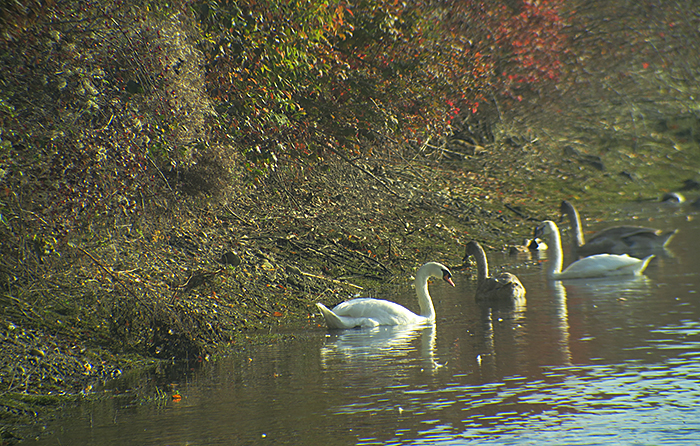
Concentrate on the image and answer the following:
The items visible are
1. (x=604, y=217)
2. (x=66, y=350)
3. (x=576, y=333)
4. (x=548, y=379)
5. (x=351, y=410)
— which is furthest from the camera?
(x=604, y=217)

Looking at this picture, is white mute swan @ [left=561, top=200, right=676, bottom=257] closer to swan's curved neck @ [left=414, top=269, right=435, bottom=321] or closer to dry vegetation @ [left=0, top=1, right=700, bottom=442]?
dry vegetation @ [left=0, top=1, right=700, bottom=442]

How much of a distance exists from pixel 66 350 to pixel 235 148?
187 inches

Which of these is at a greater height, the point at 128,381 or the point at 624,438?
the point at 128,381

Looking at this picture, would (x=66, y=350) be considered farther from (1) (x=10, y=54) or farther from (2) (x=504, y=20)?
(2) (x=504, y=20)

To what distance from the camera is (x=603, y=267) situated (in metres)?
16.0

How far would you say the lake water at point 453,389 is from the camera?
22.9ft

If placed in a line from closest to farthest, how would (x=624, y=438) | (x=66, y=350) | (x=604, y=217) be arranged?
(x=624, y=438), (x=66, y=350), (x=604, y=217)

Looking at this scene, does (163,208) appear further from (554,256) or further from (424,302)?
(554,256)

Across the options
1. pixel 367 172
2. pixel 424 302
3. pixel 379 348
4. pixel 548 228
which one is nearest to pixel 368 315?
pixel 424 302

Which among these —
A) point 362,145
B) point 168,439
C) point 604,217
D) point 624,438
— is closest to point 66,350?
point 168,439

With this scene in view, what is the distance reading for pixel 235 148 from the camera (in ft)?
43.3

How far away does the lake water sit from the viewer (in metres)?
6.98

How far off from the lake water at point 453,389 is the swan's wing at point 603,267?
3280mm

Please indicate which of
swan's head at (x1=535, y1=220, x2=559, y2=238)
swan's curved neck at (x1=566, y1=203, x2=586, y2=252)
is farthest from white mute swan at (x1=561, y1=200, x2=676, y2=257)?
swan's head at (x1=535, y1=220, x2=559, y2=238)
